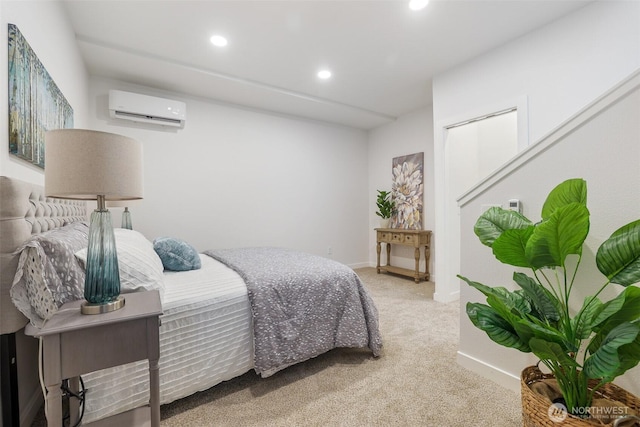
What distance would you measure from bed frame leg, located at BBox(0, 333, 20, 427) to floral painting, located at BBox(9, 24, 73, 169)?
0.85 metres

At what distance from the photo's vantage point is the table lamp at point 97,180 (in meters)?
1.04

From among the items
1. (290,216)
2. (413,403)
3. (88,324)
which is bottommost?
(413,403)

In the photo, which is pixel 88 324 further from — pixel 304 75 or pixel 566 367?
pixel 304 75

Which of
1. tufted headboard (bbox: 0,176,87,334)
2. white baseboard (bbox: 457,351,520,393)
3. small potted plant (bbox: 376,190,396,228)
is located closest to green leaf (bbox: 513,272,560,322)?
white baseboard (bbox: 457,351,520,393)

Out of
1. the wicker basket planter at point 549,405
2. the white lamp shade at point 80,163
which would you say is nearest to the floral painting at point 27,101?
the white lamp shade at point 80,163

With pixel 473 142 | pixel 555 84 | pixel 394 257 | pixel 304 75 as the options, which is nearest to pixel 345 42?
pixel 304 75

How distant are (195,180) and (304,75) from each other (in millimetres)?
1873

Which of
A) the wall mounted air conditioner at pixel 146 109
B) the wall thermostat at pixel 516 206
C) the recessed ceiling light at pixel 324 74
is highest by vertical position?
the recessed ceiling light at pixel 324 74

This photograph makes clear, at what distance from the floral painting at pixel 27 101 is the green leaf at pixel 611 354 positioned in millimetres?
2530

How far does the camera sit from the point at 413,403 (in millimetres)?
1587

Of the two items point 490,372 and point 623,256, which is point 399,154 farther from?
point 623,256

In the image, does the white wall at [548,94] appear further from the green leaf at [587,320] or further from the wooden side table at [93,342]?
the wooden side table at [93,342]

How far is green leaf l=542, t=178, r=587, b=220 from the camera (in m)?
1.17

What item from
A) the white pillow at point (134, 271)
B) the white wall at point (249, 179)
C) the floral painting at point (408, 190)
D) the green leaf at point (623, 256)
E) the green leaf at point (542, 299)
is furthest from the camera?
the floral painting at point (408, 190)
